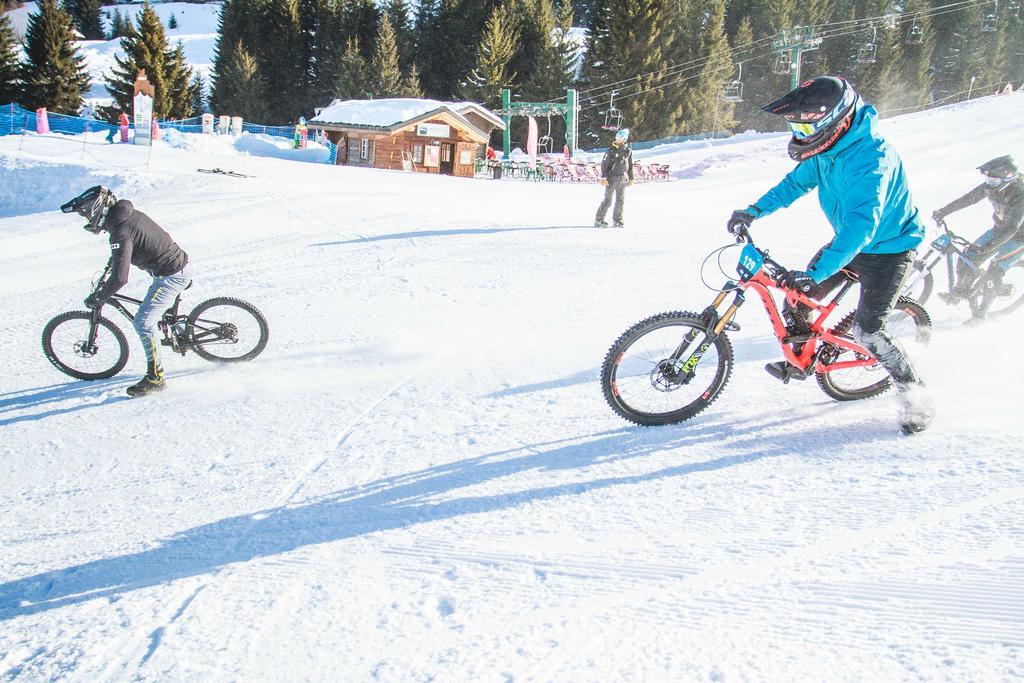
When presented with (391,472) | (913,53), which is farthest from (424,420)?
(913,53)

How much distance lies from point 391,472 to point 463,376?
186 centimetres

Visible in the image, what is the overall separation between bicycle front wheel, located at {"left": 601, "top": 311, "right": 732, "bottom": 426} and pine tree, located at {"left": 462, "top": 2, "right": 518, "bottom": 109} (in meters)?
55.9

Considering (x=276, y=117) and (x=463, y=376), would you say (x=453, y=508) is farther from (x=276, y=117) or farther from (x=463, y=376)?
(x=276, y=117)

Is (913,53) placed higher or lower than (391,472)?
higher

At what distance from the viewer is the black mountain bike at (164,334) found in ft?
20.9

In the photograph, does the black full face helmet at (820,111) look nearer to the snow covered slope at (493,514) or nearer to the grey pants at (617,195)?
the snow covered slope at (493,514)

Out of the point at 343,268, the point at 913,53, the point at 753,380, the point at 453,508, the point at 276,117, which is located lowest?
the point at 453,508

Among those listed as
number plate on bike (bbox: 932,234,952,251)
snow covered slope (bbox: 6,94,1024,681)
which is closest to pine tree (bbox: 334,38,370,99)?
snow covered slope (bbox: 6,94,1024,681)

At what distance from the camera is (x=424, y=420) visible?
202 inches

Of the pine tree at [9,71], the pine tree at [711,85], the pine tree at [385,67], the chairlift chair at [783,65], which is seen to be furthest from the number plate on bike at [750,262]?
the pine tree at [385,67]

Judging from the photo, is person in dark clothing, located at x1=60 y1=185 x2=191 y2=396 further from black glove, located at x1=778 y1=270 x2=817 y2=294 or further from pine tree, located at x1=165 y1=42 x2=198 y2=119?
pine tree, located at x1=165 y1=42 x2=198 y2=119

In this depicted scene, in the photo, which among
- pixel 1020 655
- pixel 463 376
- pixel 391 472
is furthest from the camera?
pixel 463 376

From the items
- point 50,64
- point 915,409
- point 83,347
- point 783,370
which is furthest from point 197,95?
point 915,409

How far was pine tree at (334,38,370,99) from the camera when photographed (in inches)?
2345
